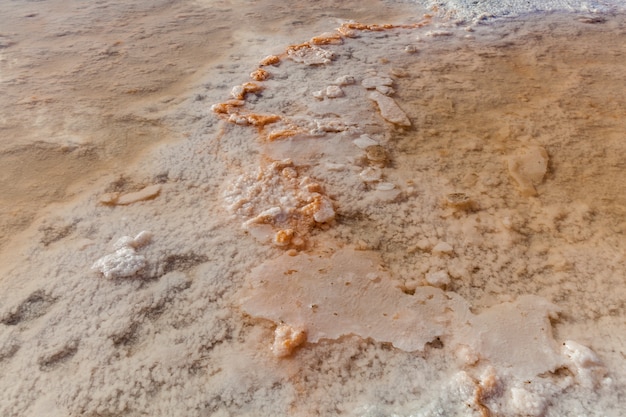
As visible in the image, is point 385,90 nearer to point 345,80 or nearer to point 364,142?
point 345,80

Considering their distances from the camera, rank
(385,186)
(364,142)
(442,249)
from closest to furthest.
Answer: (442,249), (385,186), (364,142)

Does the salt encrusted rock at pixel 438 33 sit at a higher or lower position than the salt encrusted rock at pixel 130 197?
higher

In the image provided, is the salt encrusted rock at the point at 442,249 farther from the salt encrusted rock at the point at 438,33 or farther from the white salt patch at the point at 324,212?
the salt encrusted rock at the point at 438,33

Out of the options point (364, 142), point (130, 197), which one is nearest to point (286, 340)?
point (130, 197)

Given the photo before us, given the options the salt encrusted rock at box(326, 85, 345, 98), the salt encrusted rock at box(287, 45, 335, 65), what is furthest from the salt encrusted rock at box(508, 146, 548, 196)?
the salt encrusted rock at box(287, 45, 335, 65)

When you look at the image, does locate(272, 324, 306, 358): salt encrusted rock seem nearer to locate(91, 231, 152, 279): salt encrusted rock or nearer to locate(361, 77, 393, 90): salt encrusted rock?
locate(91, 231, 152, 279): salt encrusted rock

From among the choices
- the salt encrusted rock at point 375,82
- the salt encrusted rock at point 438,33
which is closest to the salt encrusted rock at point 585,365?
the salt encrusted rock at point 375,82

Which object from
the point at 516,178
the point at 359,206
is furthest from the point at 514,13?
the point at 359,206
